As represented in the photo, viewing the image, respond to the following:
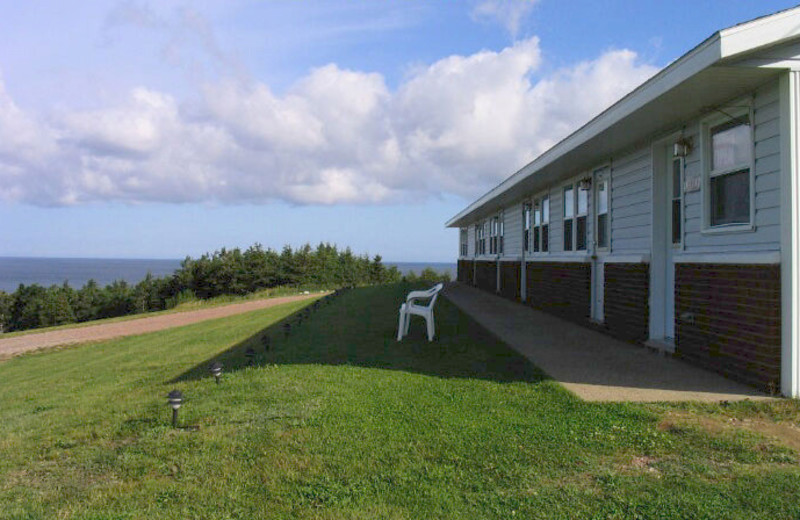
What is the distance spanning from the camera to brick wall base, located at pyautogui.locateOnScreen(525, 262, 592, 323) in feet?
36.7

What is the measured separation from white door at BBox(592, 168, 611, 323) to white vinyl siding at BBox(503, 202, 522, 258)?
19.0 feet

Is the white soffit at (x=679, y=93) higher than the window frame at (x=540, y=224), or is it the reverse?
the white soffit at (x=679, y=93)

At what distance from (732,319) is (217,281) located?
113 ft

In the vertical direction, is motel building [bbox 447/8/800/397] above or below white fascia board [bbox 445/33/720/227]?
below

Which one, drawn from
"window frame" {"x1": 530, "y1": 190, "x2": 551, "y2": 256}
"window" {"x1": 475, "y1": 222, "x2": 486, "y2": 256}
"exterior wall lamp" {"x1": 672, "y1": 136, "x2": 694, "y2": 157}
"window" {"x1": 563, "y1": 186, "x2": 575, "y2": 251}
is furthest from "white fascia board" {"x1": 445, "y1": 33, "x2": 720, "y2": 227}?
"window" {"x1": 475, "y1": 222, "x2": 486, "y2": 256}

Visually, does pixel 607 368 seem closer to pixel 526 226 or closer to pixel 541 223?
pixel 541 223

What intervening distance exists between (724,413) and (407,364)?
3.50m

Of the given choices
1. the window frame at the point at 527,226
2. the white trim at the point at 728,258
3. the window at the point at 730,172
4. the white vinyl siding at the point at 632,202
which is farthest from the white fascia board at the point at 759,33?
the window frame at the point at 527,226

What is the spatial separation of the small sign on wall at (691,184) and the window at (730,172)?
23 centimetres

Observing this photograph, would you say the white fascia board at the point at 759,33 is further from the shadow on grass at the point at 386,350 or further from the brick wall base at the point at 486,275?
the brick wall base at the point at 486,275

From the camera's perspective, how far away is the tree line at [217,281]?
3706cm

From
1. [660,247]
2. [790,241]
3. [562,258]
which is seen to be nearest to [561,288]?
[562,258]

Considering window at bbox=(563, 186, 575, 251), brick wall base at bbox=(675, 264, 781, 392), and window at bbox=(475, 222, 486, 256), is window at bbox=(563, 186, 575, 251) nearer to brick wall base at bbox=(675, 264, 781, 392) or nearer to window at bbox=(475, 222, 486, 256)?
brick wall base at bbox=(675, 264, 781, 392)

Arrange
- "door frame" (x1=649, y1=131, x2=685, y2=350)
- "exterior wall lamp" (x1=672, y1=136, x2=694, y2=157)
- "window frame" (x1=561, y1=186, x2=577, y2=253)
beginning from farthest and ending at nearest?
"window frame" (x1=561, y1=186, x2=577, y2=253) → "door frame" (x1=649, y1=131, x2=685, y2=350) → "exterior wall lamp" (x1=672, y1=136, x2=694, y2=157)
